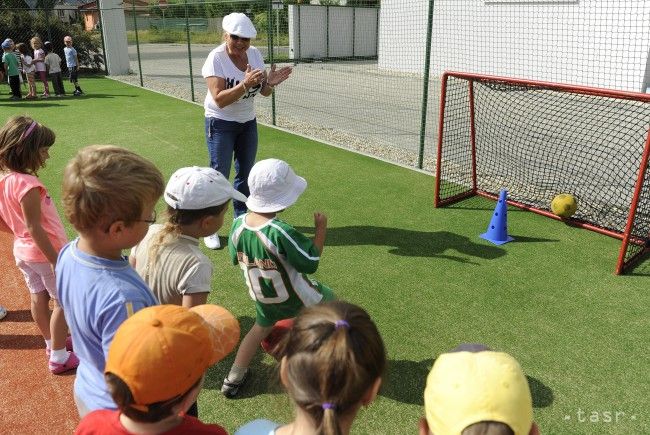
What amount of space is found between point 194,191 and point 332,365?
1361 mm

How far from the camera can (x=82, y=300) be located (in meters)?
1.69

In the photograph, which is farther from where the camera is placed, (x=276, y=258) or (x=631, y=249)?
(x=631, y=249)

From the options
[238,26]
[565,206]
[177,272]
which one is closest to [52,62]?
[238,26]

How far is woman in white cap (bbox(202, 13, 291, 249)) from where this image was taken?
4.41 m

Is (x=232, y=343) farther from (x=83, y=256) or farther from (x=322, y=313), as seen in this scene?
(x=83, y=256)

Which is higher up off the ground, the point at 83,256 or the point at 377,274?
the point at 83,256

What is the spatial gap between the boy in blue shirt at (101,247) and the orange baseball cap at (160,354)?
0.39 metres

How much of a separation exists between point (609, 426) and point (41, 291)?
3.33 meters

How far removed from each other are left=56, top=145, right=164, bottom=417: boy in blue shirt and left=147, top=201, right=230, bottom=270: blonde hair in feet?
1.89

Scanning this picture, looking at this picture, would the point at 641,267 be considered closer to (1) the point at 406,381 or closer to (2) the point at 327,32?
(1) the point at 406,381

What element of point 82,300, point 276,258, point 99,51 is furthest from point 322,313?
point 99,51

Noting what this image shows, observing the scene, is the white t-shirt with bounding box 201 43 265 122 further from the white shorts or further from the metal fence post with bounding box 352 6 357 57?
the metal fence post with bounding box 352 6 357 57

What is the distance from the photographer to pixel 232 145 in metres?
4.87

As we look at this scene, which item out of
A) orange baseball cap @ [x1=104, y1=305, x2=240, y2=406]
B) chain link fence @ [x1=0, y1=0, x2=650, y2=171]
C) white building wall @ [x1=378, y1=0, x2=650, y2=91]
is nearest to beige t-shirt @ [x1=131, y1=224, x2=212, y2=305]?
orange baseball cap @ [x1=104, y1=305, x2=240, y2=406]
